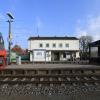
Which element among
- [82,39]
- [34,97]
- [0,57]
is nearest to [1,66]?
[0,57]

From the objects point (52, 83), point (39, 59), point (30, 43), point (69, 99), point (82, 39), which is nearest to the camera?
point (69, 99)

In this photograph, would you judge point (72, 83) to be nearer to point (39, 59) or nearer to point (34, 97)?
point (34, 97)

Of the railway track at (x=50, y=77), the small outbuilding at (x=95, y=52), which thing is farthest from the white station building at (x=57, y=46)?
the railway track at (x=50, y=77)

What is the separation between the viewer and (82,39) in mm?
133125

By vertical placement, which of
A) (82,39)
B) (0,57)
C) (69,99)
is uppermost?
(82,39)

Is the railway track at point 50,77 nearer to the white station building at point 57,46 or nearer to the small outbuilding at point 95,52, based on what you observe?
the small outbuilding at point 95,52

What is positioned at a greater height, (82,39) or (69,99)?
(82,39)

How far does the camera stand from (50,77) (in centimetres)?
1917

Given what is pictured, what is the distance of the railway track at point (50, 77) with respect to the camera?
16.2 meters

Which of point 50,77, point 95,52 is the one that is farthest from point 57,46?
point 50,77

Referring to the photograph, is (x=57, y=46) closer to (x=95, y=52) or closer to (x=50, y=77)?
(x=95, y=52)

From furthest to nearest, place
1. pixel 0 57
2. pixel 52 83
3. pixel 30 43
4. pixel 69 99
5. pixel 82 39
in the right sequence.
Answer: pixel 82 39 < pixel 30 43 < pixel 0 57 < pixel 52 83 < pixel 69 99

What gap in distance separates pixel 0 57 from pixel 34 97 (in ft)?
41.6

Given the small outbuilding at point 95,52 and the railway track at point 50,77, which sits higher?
the small outbuilding at point 95,52
